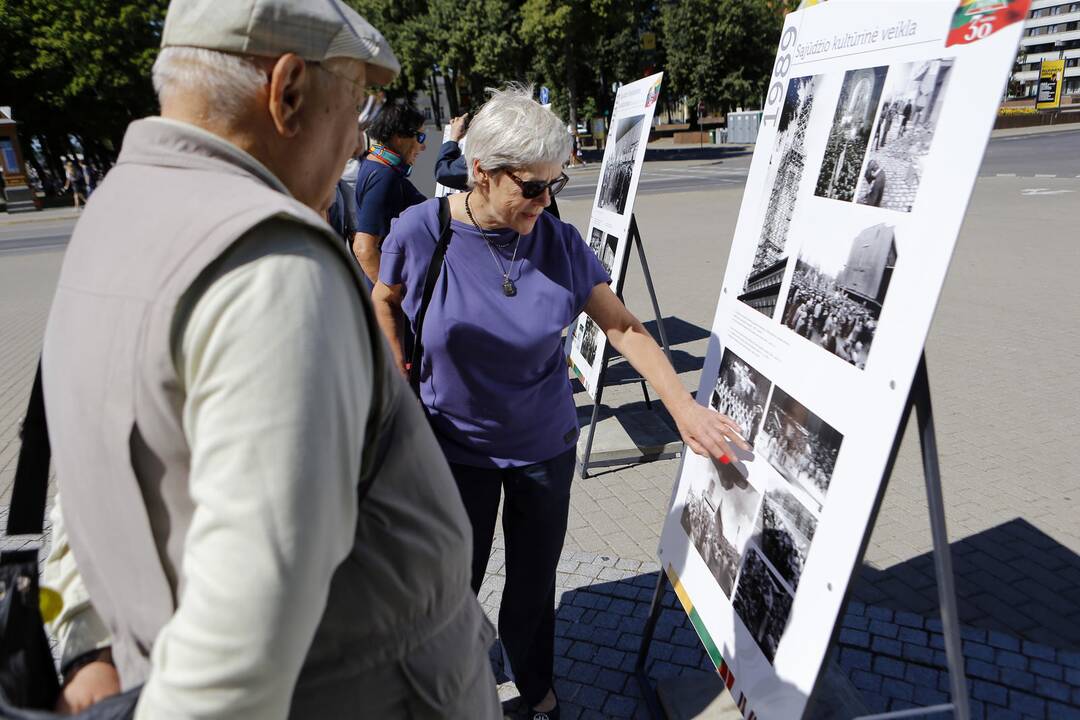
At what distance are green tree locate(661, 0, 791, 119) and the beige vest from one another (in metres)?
40.0

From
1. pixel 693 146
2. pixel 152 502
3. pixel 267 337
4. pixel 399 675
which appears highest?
pixel 267 337

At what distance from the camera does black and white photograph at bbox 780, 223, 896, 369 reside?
59.1 inches

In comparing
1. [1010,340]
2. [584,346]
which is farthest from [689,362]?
[1010,340]

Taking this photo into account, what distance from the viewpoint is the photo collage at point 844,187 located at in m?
1.46

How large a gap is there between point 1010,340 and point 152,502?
6.84 m

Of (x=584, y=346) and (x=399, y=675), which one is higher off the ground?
(x=399, y=675)

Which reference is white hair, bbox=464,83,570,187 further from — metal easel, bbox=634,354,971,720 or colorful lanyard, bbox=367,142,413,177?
colorful lanyard, bbox=367,142,413,177

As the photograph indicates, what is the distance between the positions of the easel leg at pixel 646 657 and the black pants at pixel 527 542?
12.7 inches

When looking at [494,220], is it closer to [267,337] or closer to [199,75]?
[199,75]

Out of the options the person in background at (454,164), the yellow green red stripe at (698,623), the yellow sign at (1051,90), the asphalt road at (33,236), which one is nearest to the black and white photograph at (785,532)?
the yellow green red stripe at (698,623)

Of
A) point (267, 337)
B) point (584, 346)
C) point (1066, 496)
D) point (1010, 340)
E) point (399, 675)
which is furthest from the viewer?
point (1010, 340)

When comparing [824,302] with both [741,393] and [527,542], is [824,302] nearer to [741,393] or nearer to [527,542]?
[741,393]

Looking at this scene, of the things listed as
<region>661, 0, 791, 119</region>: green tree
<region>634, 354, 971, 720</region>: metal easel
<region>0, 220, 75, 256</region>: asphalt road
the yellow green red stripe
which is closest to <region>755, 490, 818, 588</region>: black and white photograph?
<region>634, 354, 971, 720</region>: metal easel

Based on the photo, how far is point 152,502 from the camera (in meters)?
0.86
